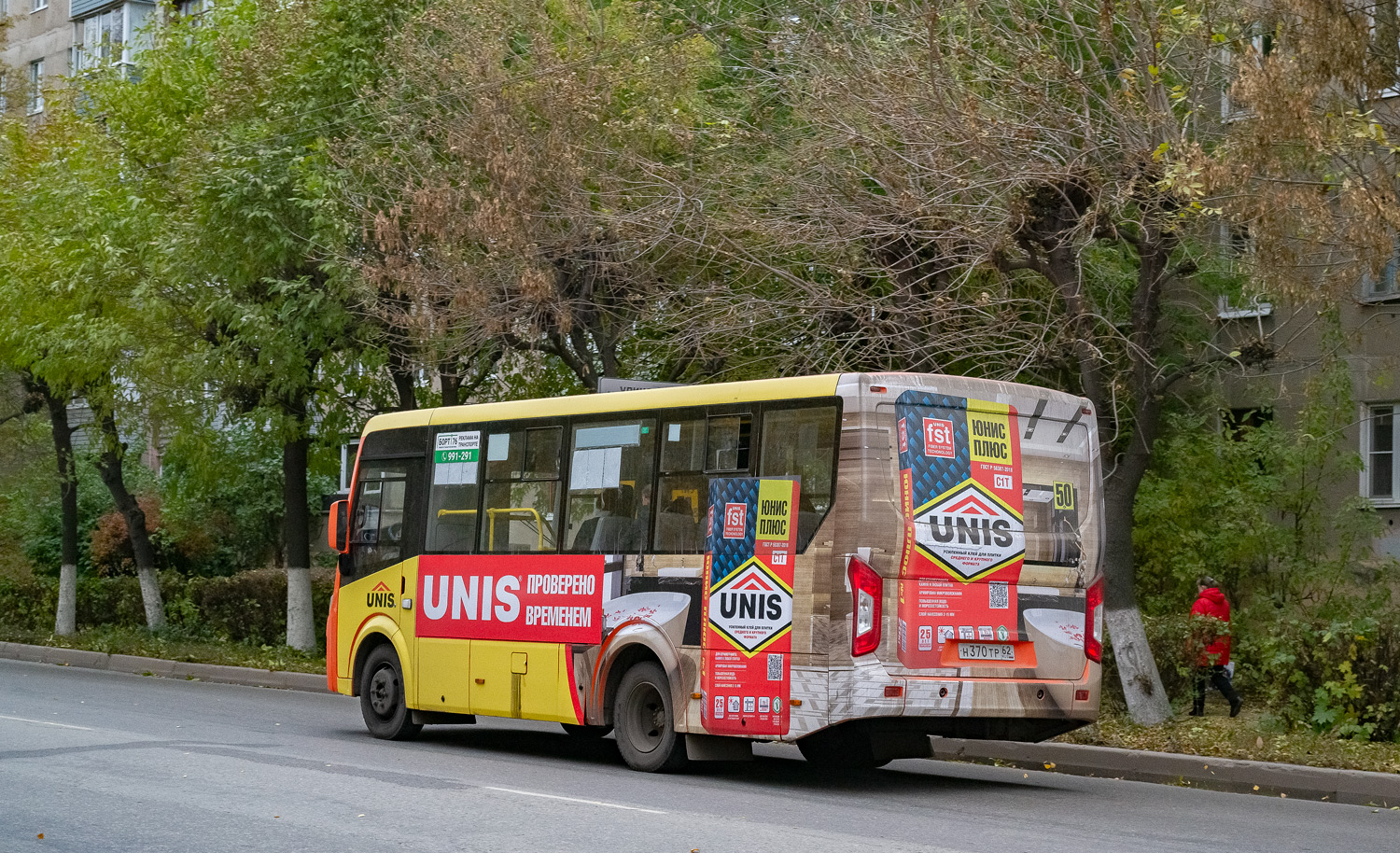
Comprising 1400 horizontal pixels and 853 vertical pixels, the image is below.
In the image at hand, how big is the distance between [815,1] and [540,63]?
335 cm

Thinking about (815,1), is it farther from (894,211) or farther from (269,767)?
(269,767)

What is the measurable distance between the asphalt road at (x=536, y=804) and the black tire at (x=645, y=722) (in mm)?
182

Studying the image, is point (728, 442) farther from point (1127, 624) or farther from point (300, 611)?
point (300, 611)

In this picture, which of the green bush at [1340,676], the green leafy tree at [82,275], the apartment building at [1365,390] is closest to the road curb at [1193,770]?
the green bush at [1340,676]

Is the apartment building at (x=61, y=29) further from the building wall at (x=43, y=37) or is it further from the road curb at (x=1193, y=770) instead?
the road curb at (x=1193, y=770)

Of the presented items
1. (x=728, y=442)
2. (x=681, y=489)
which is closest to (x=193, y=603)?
(x=681, y=489)

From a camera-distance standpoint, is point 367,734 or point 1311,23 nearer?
point 1311,23

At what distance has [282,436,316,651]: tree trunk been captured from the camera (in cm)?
2573

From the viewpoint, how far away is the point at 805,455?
11.4 meters

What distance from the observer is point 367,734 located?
15.5 m

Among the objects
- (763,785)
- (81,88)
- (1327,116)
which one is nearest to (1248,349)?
(1327,116)

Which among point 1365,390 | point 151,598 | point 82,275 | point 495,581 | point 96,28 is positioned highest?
point 96,28

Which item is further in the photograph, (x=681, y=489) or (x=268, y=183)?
(x=268, y=183)

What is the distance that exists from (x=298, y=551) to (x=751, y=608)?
15.8 meters
